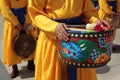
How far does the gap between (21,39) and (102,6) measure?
1432 mm

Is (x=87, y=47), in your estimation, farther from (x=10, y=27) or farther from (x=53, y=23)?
(x=10, y=27)

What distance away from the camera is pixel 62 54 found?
2.03m

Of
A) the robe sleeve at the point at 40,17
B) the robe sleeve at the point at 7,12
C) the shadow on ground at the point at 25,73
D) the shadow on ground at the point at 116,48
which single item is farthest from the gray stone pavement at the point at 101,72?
the robe sleeve at the point at 40,17

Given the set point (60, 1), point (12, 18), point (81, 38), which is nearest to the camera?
point (81, 38)

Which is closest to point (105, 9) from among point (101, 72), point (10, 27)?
point (101, 72)

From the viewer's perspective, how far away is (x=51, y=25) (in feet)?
6.77

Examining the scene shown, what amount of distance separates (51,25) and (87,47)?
0.28m

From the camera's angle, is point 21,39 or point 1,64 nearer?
point 21,39

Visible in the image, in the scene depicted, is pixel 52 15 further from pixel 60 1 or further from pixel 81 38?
pixel 81 38

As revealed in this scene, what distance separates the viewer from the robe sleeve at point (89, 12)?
2.26 m

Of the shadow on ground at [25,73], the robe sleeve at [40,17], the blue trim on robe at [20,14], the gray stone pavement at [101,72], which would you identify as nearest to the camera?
the robe sleeve at [40,17]

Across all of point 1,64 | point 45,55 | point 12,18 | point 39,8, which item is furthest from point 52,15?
point 1,64

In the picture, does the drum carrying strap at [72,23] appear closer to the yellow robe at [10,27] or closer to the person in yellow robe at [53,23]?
Result: the person in yellow robe at [53,23]

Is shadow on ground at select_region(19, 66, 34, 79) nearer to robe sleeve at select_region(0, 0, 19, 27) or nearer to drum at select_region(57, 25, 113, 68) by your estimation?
robe sleeve at select_region(0, 0, 19, 27)
